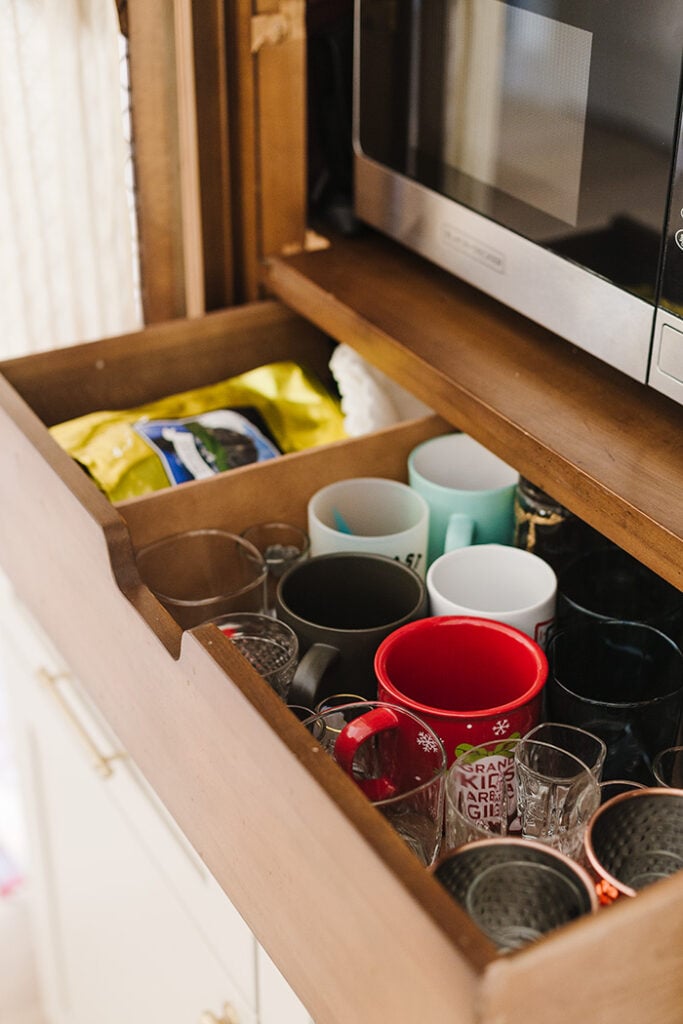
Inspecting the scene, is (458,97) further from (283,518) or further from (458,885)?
(458,885)

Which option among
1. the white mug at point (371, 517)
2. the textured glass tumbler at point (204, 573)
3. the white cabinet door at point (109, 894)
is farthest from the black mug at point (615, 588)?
the white cabinet door at point (109, 894)

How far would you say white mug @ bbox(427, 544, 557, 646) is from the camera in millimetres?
857

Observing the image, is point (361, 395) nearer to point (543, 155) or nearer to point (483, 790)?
point (543, 155)

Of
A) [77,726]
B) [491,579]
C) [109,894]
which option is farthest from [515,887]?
[109,894]

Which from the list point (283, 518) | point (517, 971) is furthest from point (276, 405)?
point (517, 971)

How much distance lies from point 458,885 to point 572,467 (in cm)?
31

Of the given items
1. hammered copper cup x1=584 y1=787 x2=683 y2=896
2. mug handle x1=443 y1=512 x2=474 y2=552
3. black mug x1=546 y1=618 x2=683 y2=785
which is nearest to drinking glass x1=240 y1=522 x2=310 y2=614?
mug handle x1=443 y1=512 x2=474 y2=552

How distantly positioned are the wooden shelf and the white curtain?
0.17 m

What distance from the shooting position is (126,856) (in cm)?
105

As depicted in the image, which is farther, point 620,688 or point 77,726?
point 77,726

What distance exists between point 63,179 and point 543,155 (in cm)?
48

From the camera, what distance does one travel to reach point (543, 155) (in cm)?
87

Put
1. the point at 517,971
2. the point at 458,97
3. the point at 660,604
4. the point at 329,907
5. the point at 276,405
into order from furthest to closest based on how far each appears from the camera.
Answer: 1. the point at 276,405
2. the point at 458,97
3. the point at 660,604
4. the point at 329,907
5. the point at 517,971

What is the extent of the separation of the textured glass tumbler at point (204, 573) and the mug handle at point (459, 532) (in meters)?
0.15
